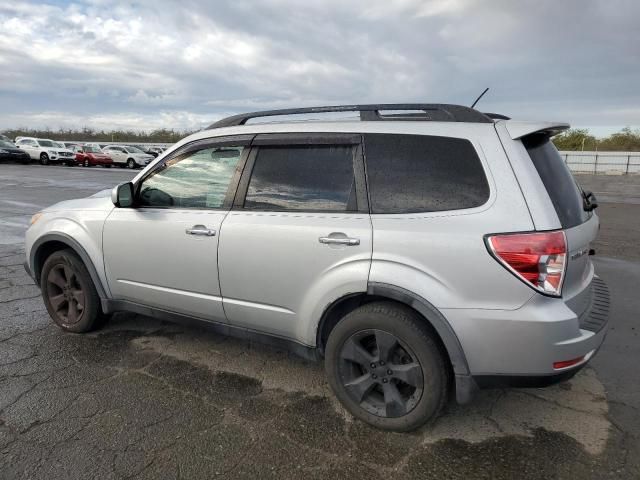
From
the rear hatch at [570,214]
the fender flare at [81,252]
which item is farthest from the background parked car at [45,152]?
the rear hatch at [570,214]

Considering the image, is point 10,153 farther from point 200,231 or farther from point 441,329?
point 441,329

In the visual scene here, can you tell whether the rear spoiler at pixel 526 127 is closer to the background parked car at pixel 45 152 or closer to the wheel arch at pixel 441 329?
the wheel arch at pixel 441 329

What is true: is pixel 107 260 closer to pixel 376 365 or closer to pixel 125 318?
pixel 125 318

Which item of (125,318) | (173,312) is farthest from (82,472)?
(125,318)

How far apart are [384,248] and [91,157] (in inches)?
1434

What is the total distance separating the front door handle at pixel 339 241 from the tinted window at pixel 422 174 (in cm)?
22

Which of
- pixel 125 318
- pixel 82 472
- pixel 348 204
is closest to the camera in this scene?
pixel 82 472

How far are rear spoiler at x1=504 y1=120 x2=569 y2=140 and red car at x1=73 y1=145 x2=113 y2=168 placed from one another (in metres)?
36.4

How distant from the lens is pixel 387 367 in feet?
9.05

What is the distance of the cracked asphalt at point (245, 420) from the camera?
2.50m

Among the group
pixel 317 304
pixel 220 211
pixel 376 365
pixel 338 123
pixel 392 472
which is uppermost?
pixel 338 123

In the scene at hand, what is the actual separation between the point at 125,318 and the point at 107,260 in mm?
960

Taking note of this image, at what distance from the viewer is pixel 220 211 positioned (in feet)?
10.9

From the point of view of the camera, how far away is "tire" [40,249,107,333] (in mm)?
4039
